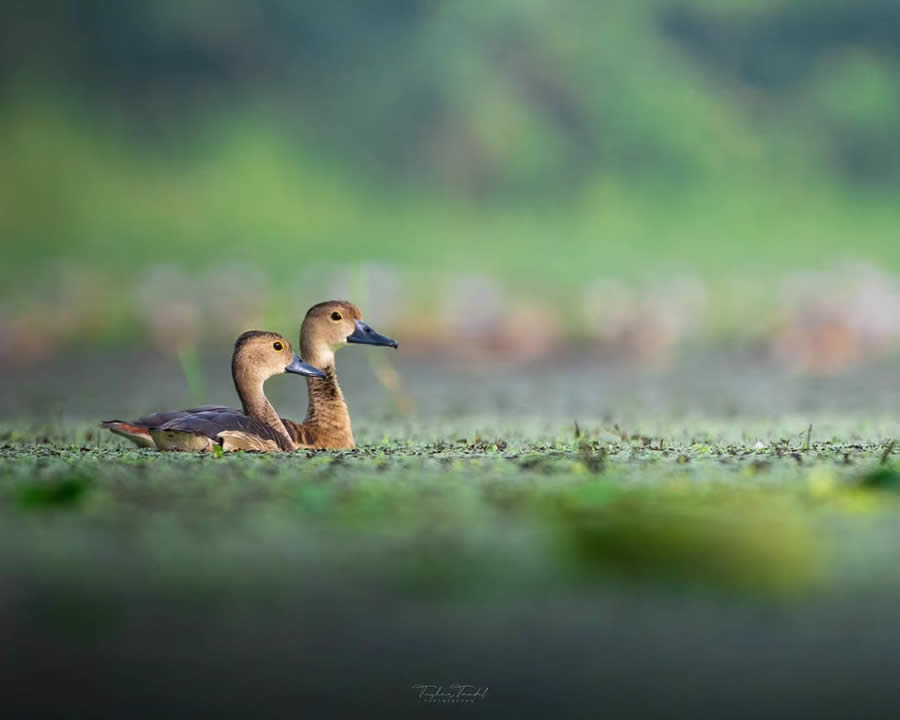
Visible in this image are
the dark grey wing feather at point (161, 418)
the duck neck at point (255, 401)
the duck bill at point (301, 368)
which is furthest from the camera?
the duck bill at point (301, 368)

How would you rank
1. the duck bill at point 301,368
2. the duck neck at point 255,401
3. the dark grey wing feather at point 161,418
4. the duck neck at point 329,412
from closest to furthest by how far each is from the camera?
the dark grey wing feather at point 161,418 < the duck neck at point 255,401 < the duck bill at point 301,368 < the duck neck at point 329,412

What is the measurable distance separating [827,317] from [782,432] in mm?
5119

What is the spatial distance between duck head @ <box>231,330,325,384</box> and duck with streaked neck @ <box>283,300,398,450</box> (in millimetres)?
300

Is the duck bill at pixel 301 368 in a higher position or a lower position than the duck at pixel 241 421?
higher

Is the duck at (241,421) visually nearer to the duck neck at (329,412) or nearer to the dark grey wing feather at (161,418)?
the dark grey wing feather at (161,418)

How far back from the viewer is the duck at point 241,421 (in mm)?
4926

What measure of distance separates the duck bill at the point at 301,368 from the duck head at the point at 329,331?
6.4 inches

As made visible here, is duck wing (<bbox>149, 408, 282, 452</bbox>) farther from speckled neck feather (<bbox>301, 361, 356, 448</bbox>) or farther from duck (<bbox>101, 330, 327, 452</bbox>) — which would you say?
speckled neck feather (<bbox>301, 361, 356, 448</bbox>)

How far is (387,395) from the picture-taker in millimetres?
8961

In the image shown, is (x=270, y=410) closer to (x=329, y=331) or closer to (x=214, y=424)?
(x=214, y=424)

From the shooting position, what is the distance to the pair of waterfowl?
16.2ft

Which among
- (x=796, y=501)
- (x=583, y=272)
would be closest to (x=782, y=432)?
(x=796, y=501)

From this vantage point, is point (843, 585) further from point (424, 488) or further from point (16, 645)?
point (16, 645)

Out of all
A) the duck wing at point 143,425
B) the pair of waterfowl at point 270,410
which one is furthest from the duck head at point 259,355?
the duck wing at point 143,425
